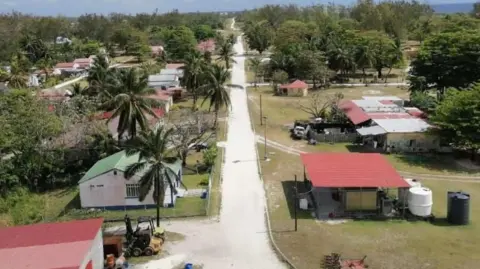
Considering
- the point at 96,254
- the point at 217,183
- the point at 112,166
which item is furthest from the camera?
the point at 217,183

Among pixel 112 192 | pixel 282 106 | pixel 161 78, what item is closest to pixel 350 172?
pixel 112 192

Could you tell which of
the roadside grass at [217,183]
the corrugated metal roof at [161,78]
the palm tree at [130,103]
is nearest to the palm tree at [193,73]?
the corrugated metal roof at [161,78]

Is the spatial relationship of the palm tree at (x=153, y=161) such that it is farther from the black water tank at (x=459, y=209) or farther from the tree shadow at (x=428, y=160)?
the tree shadow at (x=428, y=160)

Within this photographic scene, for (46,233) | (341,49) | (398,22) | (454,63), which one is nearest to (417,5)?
(398,22)

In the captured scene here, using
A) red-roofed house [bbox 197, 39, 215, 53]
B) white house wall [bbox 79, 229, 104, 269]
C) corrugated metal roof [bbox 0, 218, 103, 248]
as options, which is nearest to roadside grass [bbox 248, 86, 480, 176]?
white house wall [bbox 79, 229, 104, 269]

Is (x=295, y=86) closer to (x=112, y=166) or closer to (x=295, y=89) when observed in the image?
(x=295, y=89)

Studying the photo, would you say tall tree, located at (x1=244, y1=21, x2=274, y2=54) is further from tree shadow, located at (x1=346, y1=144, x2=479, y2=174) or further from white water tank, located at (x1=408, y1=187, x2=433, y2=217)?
white water tank, located at (x1=408, y1=187, x2=433, y2=217)
